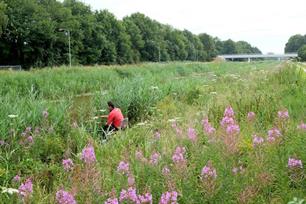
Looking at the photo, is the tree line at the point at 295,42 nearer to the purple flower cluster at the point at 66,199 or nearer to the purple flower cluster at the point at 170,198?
the purple flower cluster at the point at 170,198

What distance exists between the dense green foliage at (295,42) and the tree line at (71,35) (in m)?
82.0

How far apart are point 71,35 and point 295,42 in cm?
11826

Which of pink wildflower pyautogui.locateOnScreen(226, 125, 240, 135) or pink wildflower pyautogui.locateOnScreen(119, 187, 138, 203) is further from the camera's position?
pink wildflower pyautogui.locateOnScreen(226, 125, 240, 135)

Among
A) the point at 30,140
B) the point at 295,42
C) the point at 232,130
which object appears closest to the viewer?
the point at 232,130

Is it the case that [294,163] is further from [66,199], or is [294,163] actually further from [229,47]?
[229,47]

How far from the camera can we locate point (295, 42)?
527 feet

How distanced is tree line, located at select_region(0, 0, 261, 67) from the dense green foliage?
81986 mm

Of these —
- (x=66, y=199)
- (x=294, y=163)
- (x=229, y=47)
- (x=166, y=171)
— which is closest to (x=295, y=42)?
(x=229, y=47)

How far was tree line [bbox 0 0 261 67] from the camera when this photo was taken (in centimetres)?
5441

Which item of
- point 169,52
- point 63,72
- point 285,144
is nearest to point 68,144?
point 285,144

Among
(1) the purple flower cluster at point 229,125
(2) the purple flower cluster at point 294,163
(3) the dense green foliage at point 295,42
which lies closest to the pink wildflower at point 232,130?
(1) the purple flower cluster at point 229,125

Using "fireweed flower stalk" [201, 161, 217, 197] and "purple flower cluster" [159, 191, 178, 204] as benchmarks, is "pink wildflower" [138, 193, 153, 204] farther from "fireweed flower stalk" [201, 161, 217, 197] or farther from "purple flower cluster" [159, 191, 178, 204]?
"fireweed flower stalk" [201, 161, 217, 197]

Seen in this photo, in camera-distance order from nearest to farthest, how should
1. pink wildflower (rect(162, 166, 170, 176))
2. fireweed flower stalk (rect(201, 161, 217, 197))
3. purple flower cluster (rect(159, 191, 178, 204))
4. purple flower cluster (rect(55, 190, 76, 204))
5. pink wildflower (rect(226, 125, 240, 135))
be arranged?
purple flower cluster (rect(159, 191, 178, 204)) < purple flower cluster (rect(55, 190, 76, 204)) < fireweed flower stalk (rect(201, 161, 217, 197)) < pink wildflower (rect(162, 166, 170, 176)) < pink wildflower (rect(226, 125, 240, 135))

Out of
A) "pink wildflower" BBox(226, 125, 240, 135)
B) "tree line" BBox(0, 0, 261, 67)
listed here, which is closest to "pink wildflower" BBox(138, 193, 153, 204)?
"pink wildflower" BBox(226, 125, 240, 135)
